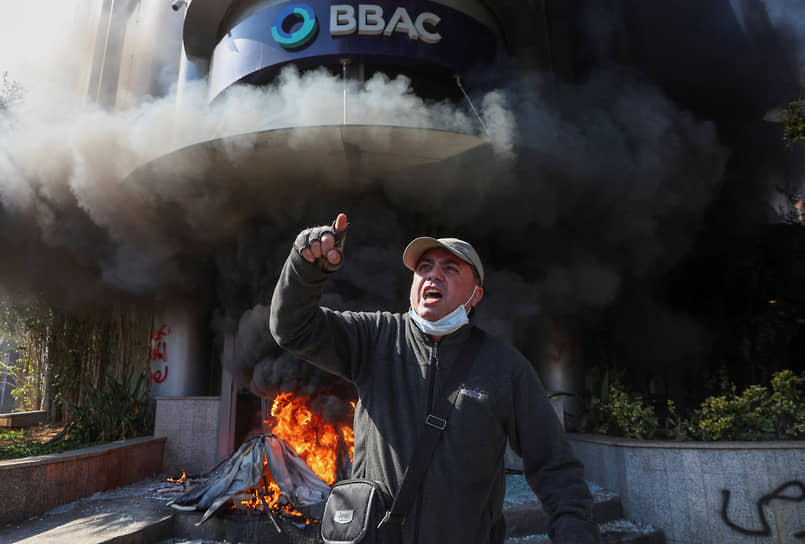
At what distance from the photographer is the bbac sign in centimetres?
810

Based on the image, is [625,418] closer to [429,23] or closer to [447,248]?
[447,248]

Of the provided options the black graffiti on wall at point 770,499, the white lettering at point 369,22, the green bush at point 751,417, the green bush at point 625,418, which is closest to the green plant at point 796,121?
the green bush at point 751,417

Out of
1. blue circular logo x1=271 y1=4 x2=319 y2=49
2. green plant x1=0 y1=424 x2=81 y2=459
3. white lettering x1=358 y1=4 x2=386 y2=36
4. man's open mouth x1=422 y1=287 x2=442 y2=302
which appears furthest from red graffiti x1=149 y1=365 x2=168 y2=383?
man's open mouth x1=422 y1=287 x2=442 y2=302

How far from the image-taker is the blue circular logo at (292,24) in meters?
8.16

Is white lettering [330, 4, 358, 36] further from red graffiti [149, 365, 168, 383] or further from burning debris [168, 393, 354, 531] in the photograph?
red graffiti [149, 365, 168, 383]

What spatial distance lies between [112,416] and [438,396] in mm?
9173

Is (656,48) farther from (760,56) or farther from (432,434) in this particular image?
(432,434)

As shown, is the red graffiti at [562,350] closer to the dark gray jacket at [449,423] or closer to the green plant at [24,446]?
the dark gray jacket at [449,423]

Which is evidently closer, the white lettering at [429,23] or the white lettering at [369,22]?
the white lettering at [369,22]

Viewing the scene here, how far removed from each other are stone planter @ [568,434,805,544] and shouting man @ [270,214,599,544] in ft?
16.8

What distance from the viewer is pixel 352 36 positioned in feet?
26.6

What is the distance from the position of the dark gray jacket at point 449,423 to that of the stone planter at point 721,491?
5.14m

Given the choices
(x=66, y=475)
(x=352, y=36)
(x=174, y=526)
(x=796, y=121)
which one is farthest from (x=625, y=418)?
(x=66, y=475)

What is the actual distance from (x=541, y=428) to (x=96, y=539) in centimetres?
494
